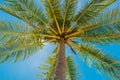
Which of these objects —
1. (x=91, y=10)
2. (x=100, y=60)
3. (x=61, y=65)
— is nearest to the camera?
(x=61, y=65)

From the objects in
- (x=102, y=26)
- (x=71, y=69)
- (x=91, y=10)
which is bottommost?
(x=71, y=69)

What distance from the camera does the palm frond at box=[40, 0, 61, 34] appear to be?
1027cm

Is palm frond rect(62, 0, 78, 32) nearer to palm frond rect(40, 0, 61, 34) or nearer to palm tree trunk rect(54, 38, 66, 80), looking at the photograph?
palm frond rect(40, 0, 61, 34)

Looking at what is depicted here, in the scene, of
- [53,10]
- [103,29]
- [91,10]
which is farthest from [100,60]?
[53,10]

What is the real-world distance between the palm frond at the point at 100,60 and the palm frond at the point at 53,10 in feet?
3.84

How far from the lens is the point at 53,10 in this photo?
10.4 m

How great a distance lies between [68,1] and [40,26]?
1.57 metres

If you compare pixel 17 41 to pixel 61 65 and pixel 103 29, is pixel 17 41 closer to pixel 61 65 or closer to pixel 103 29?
pixel 61 65

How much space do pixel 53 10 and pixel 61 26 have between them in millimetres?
717

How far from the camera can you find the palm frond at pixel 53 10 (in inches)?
404

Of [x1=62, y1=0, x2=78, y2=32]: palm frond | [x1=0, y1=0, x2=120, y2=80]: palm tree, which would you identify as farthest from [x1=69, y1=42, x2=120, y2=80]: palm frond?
[x1=62, y1=0, x2=78, y2=32]: palm frond

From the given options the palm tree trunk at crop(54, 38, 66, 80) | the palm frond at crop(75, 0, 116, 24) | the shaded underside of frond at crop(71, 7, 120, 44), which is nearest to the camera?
the palm tree trunk at crop(54, 38, 66, 80)

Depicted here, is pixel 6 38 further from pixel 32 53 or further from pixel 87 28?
pixel 87 28

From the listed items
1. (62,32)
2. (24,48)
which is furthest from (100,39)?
(24,48)
